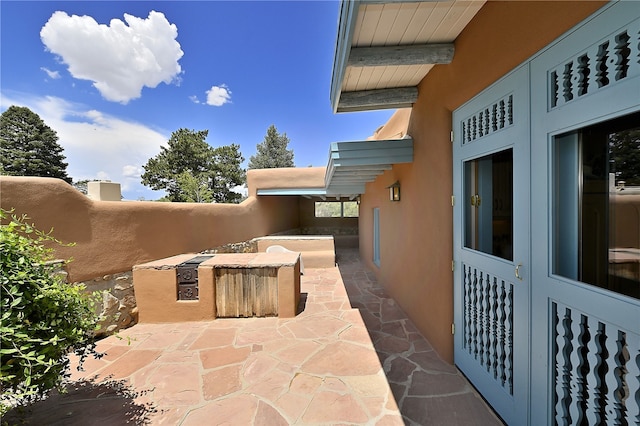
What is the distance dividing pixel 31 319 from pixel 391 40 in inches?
160

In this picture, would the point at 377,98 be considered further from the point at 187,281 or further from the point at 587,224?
the point at 187,281

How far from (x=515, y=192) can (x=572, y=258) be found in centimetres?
64

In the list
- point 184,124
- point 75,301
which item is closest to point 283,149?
point 184,124

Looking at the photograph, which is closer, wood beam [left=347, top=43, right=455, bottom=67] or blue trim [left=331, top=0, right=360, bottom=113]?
blue trim [left=331, top=0, right=360, bottom=113]

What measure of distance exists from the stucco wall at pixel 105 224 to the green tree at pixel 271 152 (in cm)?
2509

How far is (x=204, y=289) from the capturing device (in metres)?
4.64

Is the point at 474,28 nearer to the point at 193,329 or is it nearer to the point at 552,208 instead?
the point at 552,208

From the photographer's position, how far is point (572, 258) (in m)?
1.71

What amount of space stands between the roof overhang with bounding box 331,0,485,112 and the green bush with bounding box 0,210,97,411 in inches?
114

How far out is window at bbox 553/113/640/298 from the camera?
1542 mm

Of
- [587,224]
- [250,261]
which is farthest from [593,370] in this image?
[250,261]

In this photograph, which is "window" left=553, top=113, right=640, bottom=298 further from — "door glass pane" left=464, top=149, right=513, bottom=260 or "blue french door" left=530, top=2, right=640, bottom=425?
"door glass pane" left=464, top=149, right=513, bottom=260

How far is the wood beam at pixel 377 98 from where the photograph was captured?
146 inches

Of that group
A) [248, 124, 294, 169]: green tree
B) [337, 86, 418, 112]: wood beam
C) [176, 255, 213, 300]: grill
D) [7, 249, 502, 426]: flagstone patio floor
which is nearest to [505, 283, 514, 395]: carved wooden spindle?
[7, 249, 502, 426]: flagstone patio floor
